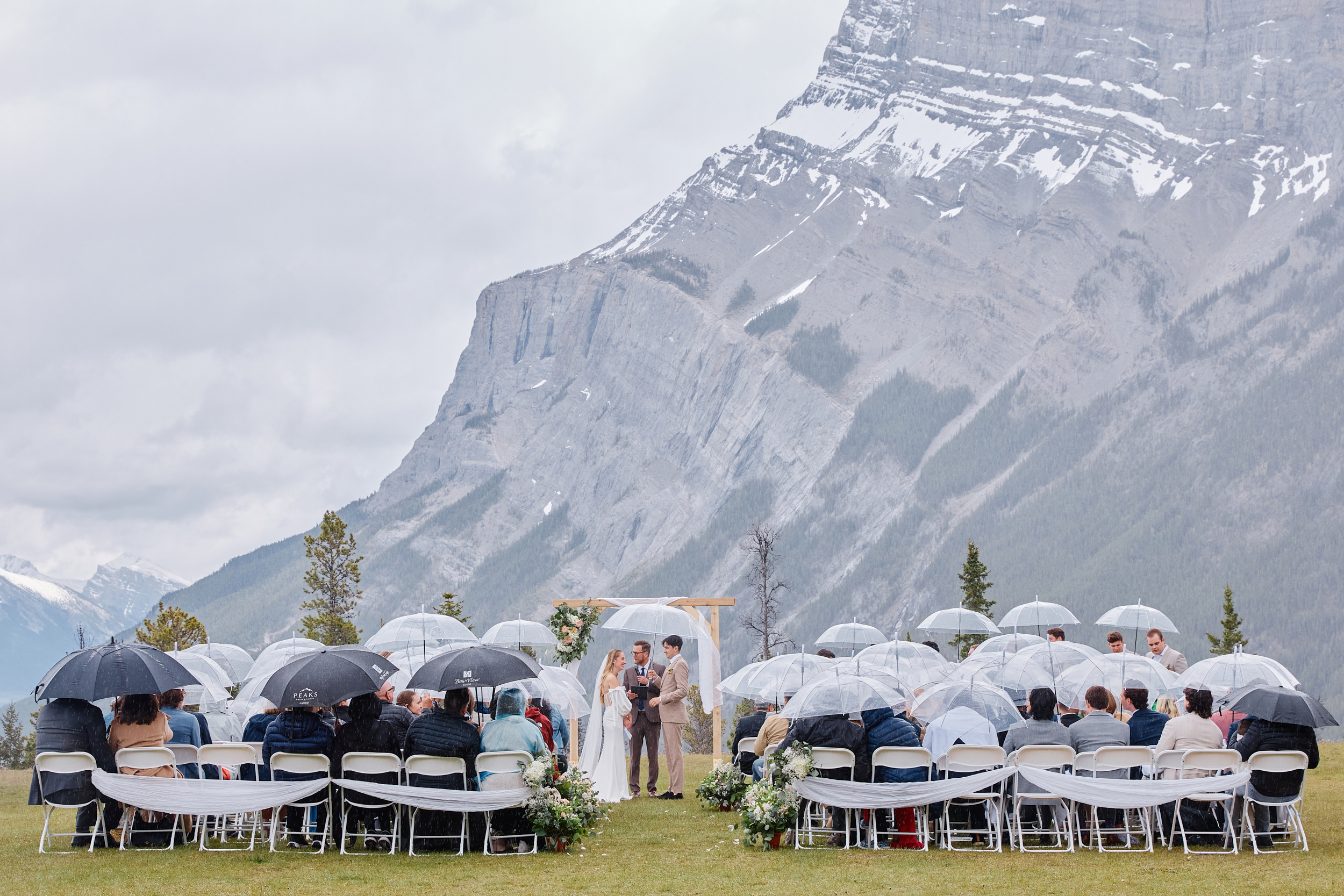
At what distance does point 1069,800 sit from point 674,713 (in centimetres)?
679

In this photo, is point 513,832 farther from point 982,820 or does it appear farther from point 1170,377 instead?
point 1170,377

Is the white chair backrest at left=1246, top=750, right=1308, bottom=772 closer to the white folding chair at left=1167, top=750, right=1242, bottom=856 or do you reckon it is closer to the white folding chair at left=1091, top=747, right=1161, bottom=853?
the white folding chair at left=1167, top=750, right=1242, bottom=856

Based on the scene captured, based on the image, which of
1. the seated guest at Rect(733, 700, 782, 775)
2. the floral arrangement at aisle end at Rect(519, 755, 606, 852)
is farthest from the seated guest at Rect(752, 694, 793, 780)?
the floral arrangement at aisle end at Rect(519, 755, 606, 852)

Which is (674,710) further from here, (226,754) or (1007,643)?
(226,754)

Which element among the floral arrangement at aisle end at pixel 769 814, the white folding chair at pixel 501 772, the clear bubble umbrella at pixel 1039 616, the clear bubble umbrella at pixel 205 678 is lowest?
the floral arrangement at aisle end at pixel 769 814

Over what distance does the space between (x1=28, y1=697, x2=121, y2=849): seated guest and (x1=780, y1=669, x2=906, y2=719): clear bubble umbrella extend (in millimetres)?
7126

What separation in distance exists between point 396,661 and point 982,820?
986 centimetres

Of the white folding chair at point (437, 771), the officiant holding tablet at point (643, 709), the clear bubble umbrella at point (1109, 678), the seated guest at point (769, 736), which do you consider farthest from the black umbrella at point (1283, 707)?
the officiant holding tablet at point (643, 709)

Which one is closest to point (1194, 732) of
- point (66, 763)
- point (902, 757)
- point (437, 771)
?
point (902, 757)

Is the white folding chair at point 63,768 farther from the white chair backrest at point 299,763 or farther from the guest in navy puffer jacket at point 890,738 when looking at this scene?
the guest in navy puffer jacket at point 890,738

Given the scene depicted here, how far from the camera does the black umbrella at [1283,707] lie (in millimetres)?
13289

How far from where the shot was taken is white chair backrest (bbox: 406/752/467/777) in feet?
44.2

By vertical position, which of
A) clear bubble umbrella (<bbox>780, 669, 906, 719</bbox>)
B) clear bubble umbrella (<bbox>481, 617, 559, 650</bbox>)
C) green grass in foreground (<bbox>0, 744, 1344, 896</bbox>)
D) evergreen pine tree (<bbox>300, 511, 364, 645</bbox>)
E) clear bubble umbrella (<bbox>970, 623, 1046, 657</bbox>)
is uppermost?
evergreen pine tree (<bbox>300, 511, 364, 645</bbox>)

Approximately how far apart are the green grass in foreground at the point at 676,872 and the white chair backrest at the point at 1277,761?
835 millimetres
